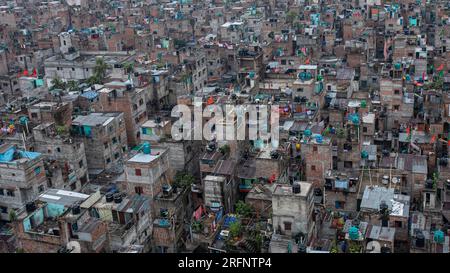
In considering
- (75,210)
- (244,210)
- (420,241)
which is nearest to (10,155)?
(75,210)

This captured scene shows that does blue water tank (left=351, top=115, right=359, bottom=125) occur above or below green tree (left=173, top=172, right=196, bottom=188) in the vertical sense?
above

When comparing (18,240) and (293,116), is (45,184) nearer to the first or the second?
(18,240)

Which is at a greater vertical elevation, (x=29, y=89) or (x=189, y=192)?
(x=29, y=89)

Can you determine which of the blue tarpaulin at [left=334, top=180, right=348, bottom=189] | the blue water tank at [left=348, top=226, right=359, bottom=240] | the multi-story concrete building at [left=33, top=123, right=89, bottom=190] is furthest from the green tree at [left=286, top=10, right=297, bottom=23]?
the blue water tank at [left=348, top=226, right=359, bottom=240]

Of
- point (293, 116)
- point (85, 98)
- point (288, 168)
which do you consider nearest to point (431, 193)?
point (288, 168)

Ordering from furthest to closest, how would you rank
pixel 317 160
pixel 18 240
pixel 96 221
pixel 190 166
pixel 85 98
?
pixel 85 98 < pixel 190 166 < pixel 317 160 < pixel 18 240 < pixel 96 221

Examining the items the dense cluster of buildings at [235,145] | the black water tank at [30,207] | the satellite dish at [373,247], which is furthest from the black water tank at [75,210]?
the satellite dish at [373,247]

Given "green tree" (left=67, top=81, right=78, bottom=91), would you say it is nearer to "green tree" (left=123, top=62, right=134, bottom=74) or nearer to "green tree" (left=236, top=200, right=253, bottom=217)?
"green tree" (left=123, top=62, right=134, bottom=74)
